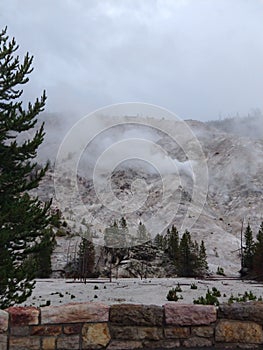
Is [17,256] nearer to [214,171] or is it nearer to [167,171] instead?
[167,171]

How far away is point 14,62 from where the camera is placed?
32.1ft

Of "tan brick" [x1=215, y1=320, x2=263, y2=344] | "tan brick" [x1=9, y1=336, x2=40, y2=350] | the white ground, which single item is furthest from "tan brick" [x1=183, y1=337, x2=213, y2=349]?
the white ground

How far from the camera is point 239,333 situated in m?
4.05

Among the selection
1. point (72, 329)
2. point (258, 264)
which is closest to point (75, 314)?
point (72, 329)

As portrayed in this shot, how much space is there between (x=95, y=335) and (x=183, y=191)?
61.1m

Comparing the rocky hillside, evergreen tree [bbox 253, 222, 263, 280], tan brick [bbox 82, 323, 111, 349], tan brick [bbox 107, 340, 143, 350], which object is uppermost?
the rocky hillside

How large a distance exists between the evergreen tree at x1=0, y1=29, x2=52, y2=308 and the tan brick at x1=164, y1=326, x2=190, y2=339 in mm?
5258

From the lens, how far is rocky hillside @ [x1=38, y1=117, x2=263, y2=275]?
53.4 meters

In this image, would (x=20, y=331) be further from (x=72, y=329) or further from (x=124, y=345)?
(x=124, y=345)

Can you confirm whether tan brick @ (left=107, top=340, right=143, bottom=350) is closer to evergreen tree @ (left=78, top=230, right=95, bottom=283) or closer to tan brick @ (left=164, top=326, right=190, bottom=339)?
tan brick @ (left=164, top=326, right=190, bottom=339)

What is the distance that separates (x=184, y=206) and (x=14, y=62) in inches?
2034

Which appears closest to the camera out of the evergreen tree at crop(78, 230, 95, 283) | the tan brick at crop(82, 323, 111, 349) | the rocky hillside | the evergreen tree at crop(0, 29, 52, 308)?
the tan brick at crop(82, 323, 111, 349)

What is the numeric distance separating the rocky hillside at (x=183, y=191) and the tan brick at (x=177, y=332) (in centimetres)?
3656

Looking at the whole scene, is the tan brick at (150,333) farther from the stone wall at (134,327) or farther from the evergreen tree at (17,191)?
the evergreen tree at (17,191)
